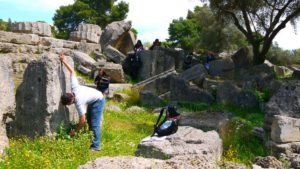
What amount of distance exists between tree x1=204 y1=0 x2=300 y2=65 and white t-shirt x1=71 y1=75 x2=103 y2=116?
1790 centimetres

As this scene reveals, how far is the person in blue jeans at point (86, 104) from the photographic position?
30.1ft

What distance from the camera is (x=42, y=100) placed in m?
9.58

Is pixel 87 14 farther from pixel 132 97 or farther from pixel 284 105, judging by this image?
pixel 284 105

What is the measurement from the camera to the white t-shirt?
9.16m

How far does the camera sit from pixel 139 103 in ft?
58.0

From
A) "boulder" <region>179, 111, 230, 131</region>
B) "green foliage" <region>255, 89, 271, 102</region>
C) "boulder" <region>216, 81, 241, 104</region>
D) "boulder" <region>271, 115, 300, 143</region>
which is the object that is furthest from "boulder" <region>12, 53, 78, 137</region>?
"green foliage" <region>255, 89, 271, 102</region>

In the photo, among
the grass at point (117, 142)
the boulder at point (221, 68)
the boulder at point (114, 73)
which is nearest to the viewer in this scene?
the grass at point (117, 142)

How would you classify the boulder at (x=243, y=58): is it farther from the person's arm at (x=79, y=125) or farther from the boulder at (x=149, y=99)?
the person's arm at (x=79, y=125)

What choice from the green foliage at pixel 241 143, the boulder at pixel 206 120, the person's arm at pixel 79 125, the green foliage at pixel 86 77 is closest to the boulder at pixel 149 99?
the green foliage at pixel 86 77

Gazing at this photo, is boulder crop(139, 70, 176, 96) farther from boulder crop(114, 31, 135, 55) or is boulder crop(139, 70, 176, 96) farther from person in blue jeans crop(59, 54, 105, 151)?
person in blue jeans crop(59, 54, 105, 151)

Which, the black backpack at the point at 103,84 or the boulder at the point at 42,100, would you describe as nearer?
Result: the boulder at the point at 42,100

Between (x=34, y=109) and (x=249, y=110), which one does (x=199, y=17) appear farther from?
(x=34, y=109)

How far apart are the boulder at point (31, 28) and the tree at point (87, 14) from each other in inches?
1330

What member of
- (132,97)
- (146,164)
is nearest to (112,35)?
(132,97)
